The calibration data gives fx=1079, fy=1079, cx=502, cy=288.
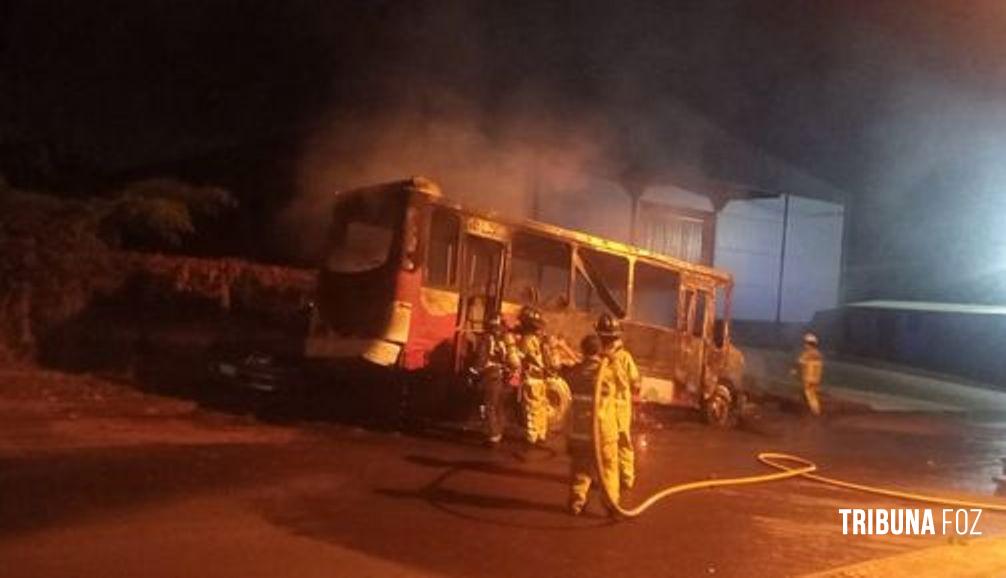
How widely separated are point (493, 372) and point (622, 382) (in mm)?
3490

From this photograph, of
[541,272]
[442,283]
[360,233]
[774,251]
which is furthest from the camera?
[774,251]

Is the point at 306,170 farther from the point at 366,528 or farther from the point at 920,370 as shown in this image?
the point at 920,370

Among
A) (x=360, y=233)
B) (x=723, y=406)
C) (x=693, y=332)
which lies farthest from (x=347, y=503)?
(x=723, y=406)

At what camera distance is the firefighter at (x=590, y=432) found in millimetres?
7492

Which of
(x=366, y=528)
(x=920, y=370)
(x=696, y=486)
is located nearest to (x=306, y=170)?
(x=696, y=486)

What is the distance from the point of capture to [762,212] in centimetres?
2714

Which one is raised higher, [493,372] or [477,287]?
[477,287]

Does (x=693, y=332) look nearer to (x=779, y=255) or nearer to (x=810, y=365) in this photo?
(x=810, y=365)

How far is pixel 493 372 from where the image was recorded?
11086 mm

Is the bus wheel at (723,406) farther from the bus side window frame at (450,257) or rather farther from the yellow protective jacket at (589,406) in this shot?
the yellow protective jacket at (589,406)

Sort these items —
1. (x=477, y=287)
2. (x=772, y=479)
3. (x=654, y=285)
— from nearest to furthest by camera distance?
(x=772, y=479) → (x=477, y=287) → (x=654, y=285)

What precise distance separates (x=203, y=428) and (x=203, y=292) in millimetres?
4625

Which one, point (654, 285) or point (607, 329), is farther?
point (654, 285)

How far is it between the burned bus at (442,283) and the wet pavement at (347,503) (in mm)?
911
